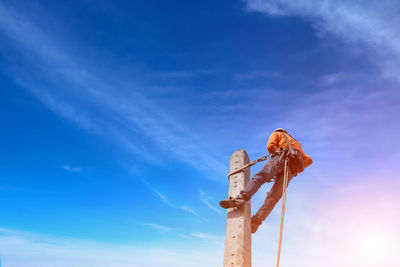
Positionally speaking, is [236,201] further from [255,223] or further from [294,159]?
[294,159]

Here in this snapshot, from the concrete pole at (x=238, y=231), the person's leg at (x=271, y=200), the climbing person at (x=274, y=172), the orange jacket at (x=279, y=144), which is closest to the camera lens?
the concrete pole at (x=238, y=231)

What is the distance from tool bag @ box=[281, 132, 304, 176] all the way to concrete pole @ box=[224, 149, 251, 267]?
0.93 meters

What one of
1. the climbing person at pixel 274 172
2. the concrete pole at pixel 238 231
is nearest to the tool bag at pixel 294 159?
the climbing person at pixel 274 172

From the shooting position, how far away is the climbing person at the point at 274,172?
5367 mm

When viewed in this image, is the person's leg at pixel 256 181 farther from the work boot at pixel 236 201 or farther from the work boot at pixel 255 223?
the work boot at pixel 255 223

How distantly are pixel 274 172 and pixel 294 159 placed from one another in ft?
1.71

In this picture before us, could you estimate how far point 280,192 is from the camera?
5.82 m

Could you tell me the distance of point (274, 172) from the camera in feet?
19.0

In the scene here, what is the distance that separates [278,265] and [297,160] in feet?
8.12

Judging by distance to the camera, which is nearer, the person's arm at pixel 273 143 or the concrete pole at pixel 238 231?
the concrete pole at pixel 238 231

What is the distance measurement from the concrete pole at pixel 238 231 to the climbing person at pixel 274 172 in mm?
192

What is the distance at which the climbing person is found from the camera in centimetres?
537

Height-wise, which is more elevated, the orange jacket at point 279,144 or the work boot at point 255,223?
the orange jacket at point 279,144

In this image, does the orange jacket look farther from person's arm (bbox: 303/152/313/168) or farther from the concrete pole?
the concrete pole
